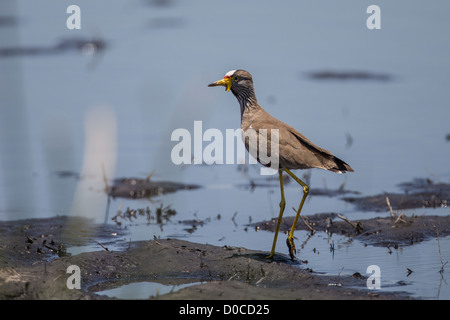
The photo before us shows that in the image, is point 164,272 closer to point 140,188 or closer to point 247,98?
point 247,98

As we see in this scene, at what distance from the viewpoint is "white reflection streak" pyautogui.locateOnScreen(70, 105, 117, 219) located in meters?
4.71

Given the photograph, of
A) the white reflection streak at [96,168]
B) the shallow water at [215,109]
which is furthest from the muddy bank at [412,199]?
the white reflection streak at [96,168]

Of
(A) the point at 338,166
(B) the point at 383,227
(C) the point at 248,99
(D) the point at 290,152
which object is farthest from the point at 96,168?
(A) the point at 338,166

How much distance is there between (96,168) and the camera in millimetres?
12211

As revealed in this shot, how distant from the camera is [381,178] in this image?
37.7ft

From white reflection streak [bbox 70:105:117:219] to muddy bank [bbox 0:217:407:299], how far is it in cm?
87

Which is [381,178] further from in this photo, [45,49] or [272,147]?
[45,49]

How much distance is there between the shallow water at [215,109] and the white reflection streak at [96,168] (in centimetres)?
1

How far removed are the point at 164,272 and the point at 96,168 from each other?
487 centimetres

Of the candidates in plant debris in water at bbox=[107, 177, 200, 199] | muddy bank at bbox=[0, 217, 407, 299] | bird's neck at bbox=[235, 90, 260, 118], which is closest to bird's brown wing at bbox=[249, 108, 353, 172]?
bird's neck at bbox=[235, 90, 260, 118]

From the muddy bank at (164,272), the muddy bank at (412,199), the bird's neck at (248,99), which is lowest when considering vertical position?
the muddy bank at (164,272)

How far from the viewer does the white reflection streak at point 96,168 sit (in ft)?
15.5

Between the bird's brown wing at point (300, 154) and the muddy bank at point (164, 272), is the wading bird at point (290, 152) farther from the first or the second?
the muddy bank at point (164, 272)

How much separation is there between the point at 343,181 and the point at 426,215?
6.61ft
